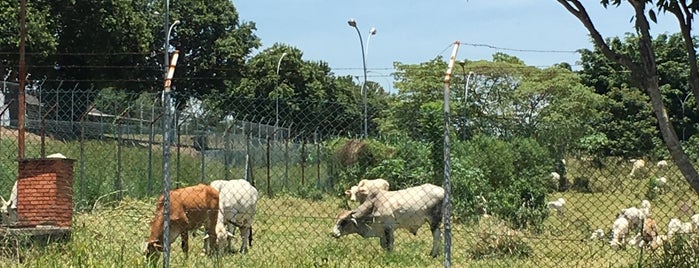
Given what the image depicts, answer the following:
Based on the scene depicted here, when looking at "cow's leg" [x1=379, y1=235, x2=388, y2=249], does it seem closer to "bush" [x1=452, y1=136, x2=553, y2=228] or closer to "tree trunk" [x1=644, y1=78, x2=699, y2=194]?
"bush" [x1=452, y1=136, x2=553, y2=228]

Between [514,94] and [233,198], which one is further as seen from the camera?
[514,94]

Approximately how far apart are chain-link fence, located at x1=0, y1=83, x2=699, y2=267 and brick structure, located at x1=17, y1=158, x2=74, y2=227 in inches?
0.6

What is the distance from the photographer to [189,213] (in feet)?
39.8

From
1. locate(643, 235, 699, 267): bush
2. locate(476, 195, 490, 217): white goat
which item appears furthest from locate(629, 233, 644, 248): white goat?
locate(643, 235, 699, 267): bush

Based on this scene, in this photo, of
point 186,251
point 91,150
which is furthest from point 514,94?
point 186,251

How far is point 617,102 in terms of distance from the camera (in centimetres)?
4288

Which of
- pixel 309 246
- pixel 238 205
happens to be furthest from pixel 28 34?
pixel 309 246

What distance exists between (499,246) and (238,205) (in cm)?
422

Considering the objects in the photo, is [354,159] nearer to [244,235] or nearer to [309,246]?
[244,235]

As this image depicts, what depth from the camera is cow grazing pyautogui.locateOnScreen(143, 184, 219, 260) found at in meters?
11.4

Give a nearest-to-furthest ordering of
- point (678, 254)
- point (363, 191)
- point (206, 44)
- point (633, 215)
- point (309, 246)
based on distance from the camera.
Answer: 1. point (678, 254)
2. point (309, 246)
3. point (633, 215)
4. point (363, 191)
5. point (206, 44)

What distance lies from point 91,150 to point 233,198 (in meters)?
6.41

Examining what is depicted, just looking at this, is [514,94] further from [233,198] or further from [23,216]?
[23,216]

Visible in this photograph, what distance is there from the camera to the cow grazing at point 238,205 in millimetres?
14008
